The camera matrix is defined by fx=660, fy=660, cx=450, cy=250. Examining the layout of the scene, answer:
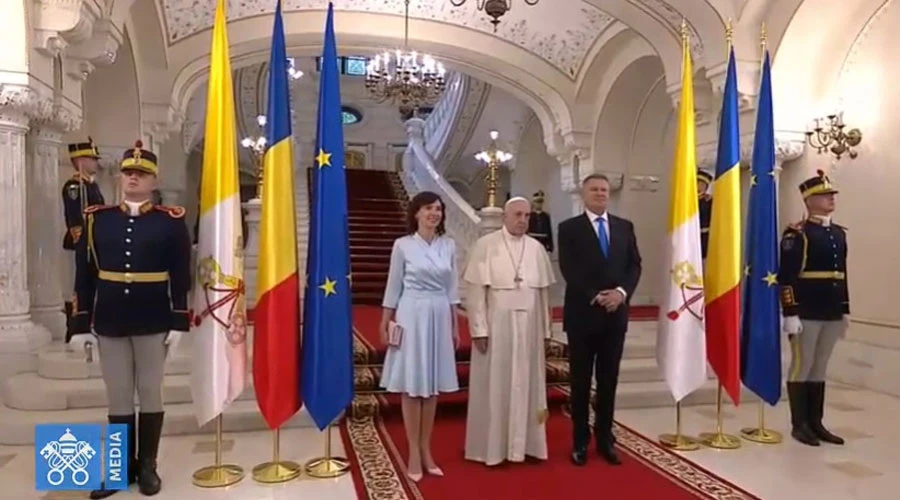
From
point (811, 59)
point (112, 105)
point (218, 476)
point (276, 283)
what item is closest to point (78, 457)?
point (218, 476)

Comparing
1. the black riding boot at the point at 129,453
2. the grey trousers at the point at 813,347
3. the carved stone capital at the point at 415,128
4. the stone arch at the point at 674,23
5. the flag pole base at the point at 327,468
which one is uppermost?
the carved stone capital at the point at 415,128

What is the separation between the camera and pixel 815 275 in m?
4.15

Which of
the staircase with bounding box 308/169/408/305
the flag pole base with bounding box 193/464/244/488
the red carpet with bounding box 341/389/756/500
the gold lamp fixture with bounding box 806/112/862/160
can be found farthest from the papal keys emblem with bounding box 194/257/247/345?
the gold lamp fixture with bounding box 806/112/862/160

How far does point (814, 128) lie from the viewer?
6.34 meters

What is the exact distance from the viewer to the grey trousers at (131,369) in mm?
3121

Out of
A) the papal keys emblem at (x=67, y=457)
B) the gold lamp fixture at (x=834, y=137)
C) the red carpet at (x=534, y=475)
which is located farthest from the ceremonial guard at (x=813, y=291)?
the papal keys emblem at (x=67, y=457)

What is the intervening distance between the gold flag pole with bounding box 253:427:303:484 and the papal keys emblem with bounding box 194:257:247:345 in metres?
0.64

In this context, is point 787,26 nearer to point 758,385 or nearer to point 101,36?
point 758,385

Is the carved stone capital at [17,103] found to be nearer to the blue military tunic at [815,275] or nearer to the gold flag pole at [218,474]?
the gold flag pole at [218,474]

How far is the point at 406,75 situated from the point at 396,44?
1.39 ft

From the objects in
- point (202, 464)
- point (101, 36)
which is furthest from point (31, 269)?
point (202, 464)

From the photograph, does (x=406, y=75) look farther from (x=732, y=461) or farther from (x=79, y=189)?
(x=732, y=461)

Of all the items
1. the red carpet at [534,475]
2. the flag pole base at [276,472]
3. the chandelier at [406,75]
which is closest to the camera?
the red carpet at [534,475]

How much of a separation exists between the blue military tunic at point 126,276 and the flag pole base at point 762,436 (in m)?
3.55
